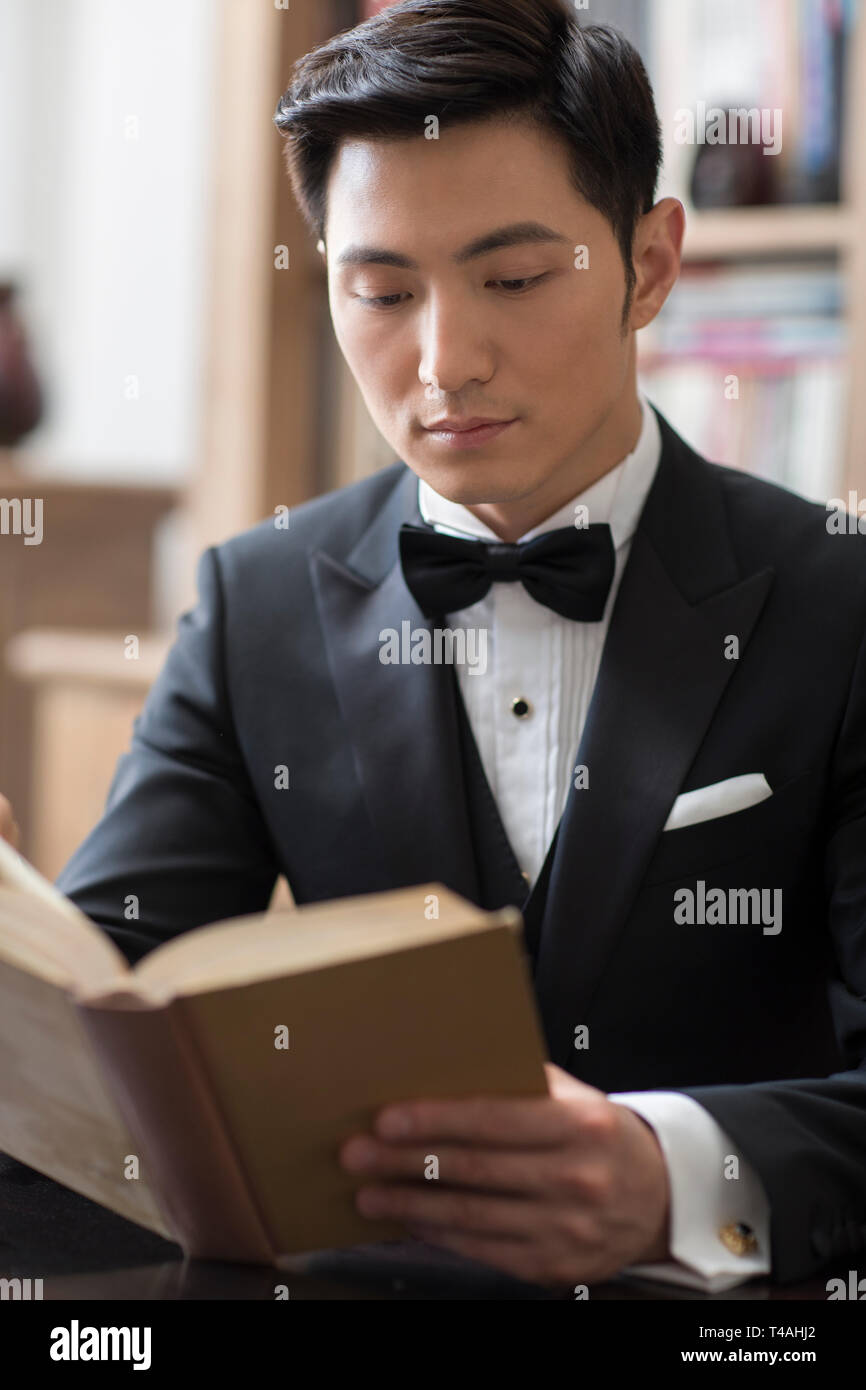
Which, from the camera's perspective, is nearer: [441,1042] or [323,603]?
[441,1042]

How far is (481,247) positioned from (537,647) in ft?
1.23

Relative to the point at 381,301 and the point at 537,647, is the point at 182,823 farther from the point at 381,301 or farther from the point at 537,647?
the point at 381,301

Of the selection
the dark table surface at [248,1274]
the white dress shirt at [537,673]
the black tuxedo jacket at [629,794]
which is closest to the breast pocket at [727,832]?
the black tuxedo jacket at [629,794]

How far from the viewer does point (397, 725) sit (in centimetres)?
138

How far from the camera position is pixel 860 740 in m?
1.30

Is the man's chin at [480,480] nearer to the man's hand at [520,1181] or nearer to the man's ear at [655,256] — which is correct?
the man's ear at [655,256]

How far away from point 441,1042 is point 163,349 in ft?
9.30

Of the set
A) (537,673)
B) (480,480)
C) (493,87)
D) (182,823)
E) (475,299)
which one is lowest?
(182,823)

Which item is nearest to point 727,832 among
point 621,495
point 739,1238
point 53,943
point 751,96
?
point 621,495

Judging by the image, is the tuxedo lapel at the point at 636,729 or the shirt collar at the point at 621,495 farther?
the shirt collar at the point at 621,495

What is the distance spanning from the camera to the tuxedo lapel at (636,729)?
1.28m

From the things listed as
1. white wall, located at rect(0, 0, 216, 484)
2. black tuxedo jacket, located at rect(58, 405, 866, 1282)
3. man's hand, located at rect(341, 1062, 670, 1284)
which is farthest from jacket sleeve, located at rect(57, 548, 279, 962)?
white wall, located at rect(0, 0, 216, 484)
